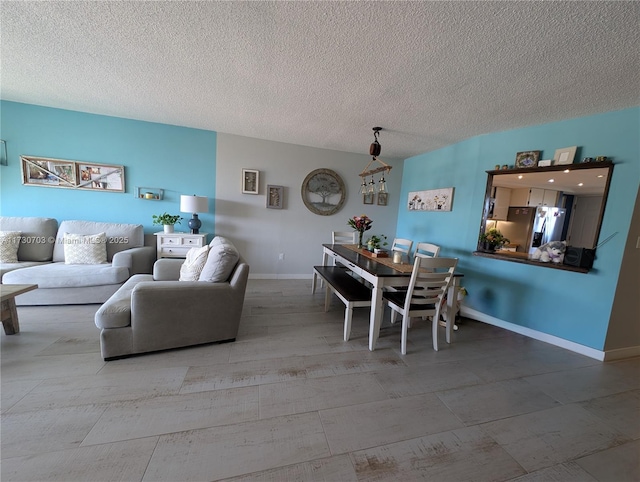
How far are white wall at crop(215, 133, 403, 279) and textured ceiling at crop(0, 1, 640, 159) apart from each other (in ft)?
3.40

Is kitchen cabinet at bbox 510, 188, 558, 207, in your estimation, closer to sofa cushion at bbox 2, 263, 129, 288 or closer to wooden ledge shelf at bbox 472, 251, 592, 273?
wooden ledge shelf at bbox 472, 251, 592, 273

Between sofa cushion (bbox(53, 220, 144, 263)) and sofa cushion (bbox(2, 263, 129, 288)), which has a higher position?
sofa cushion (bbox(53, 220, 144, 263))

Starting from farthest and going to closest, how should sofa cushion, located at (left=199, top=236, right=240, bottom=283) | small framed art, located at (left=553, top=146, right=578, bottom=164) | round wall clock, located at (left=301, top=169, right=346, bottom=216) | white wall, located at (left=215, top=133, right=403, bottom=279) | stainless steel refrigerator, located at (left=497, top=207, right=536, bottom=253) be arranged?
round wall clock, located at (left=301, top=169, right=346, bottom=216), white wall, located at (left=215, top=133, right=403, bottom=279), stainless steel refrigerator, located at (left=497, top=207, right=536, bottom=253), small framed art, located at (left=553, top=146, right=578, bottom=164), sofa cushion, located at (left=199, top=236, right=240, bottom=283)

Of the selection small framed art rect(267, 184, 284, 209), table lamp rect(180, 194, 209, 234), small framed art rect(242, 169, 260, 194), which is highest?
small framed art rect(242, 169, 260, 194)

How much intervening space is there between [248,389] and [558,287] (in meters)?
3.12

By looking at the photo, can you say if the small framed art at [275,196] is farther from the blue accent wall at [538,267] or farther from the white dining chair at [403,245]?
the blue accent wall at [538,267]

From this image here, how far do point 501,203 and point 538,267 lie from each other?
86cm

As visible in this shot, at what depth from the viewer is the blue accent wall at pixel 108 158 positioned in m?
3.05

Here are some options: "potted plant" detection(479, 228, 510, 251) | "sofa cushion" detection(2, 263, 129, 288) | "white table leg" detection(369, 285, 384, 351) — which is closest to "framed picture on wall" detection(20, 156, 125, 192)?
"sofa cushion" detection(2, 263, 129, 288)

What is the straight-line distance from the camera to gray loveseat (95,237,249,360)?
175 cm

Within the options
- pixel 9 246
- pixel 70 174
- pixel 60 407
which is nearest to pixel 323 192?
pixel 70 174

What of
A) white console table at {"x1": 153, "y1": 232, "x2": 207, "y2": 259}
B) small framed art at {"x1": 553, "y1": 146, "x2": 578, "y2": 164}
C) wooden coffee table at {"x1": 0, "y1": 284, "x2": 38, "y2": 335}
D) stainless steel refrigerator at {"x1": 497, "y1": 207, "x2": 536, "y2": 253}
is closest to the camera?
wooden coffee table at {"x1": 0, "y1": 284, "x2": 38, "y2": 335}

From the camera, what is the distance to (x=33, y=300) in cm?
246

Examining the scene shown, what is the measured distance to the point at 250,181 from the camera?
3854 millimetres
